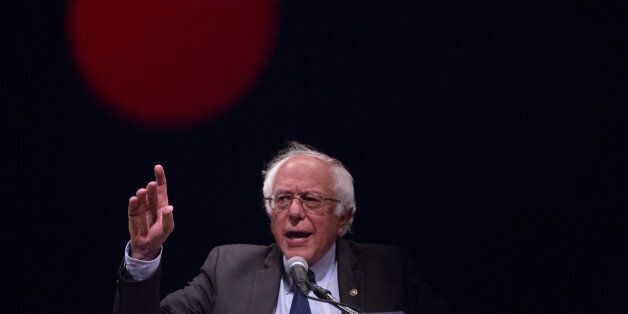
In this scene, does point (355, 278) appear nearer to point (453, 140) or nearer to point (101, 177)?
point (453, 140)

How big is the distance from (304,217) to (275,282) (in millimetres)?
304

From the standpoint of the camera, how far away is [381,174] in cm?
321

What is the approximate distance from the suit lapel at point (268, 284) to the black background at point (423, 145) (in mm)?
443

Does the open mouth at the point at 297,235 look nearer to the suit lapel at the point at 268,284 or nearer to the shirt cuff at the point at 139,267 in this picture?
the suit lapel at the point at 268,284

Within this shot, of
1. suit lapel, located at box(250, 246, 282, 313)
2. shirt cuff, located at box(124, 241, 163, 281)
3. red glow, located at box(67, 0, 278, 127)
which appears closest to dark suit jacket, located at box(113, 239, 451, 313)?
suit lapel, located at box(250, 246, 282, 313)

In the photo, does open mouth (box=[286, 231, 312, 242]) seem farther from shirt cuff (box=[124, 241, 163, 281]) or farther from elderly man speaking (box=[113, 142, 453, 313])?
shirt cuff (box=[124, 241, 163, 281])

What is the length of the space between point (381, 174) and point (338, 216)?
1.59 feet

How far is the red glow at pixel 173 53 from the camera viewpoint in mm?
2998

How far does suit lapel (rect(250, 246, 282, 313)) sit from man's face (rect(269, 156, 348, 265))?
0.35 feet

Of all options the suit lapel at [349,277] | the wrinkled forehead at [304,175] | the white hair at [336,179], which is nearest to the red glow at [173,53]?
the white hair at [336,179]

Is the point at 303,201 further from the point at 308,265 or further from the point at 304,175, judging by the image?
the point at 308,265

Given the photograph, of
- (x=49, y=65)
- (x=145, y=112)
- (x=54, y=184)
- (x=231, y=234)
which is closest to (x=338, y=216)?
(x=231, y=234)

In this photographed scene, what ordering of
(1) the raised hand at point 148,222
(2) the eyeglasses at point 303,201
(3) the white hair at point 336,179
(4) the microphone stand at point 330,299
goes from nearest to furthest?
(4) the microphone stand at point 330,299 < (1) the raised hand at point 148,222 < (2) the eyeglasses at point 303,201 < (3) the white hair at point 336,179

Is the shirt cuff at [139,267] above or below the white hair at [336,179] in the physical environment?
below
